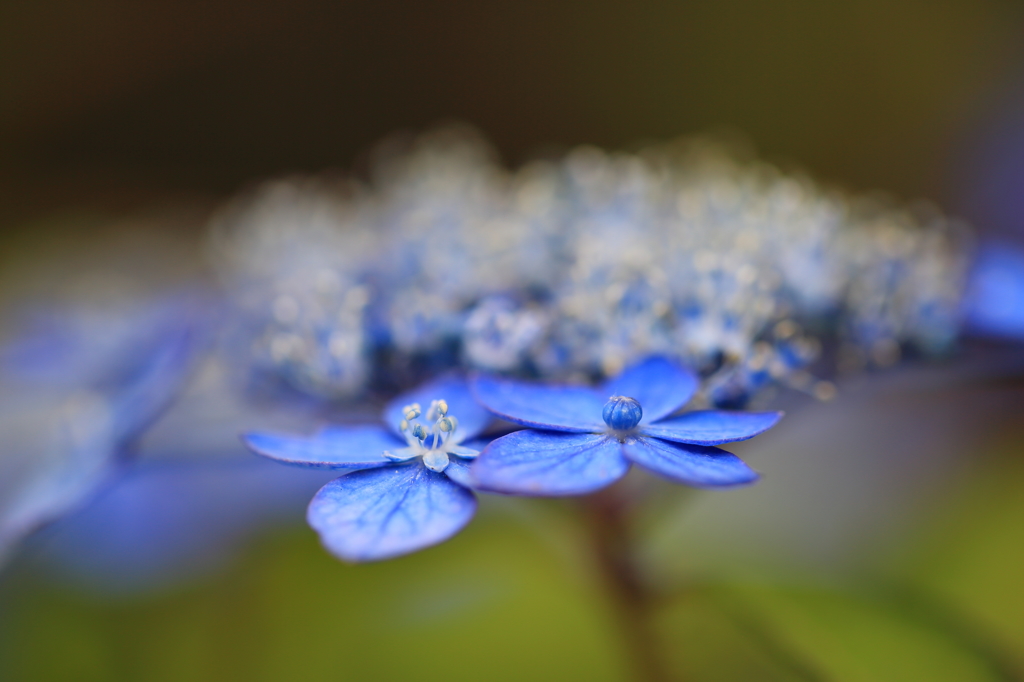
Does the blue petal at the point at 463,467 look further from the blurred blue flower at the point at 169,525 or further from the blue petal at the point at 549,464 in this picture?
the blurred blue flower at the point at 169,525

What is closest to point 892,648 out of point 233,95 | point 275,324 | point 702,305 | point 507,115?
point 702,305

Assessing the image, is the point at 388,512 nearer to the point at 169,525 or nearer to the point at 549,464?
the point at 549,464

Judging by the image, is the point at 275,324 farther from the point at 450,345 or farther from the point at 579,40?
the point at 579,40

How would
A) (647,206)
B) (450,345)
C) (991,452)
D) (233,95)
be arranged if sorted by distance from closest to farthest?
(450,345) → (647,206) → (991,452) → (233,95)

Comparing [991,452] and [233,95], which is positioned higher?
[233,95]

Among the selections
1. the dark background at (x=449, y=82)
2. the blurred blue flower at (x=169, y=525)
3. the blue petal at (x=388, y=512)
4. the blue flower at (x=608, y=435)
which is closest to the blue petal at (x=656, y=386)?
the blue flower at (x=608, y=435)

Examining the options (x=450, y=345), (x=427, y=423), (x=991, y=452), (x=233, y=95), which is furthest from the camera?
(x=233, y=95)

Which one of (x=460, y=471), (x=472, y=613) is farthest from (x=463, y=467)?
(x=472, y=613)
